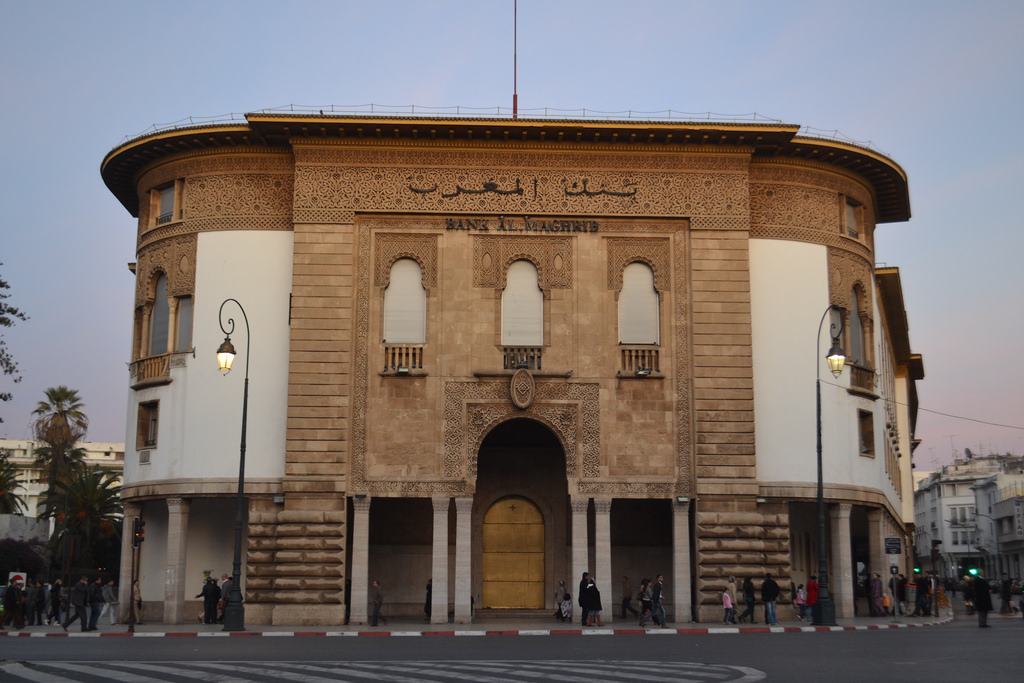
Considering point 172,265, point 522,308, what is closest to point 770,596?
point 522,308

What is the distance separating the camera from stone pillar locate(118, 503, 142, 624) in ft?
107

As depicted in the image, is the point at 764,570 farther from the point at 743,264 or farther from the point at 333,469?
the point at 333,469

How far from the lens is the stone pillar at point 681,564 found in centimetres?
3150

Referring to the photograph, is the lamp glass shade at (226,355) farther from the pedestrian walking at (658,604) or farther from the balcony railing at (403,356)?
the pedestrian walking at (658,604)

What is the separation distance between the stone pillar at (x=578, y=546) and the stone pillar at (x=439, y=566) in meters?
3.57

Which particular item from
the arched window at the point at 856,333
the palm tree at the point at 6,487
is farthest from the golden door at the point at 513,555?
the palm tree at the point at 6,487

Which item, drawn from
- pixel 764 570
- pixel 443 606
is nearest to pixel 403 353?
pixel 443 606

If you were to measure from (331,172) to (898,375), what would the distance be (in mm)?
37383

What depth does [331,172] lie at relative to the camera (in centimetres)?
3291

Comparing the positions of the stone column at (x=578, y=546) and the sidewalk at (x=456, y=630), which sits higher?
the stone column at (x=578, y=546)

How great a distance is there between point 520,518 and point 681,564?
19.7 ft

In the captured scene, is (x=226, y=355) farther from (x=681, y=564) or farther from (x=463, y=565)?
(x=681, y=564)

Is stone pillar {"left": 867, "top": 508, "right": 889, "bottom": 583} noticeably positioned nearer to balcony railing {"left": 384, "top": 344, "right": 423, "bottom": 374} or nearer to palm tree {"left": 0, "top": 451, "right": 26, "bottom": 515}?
balcony railing {"left": 384, "top": 344, "right": 423, "bottom": 374}

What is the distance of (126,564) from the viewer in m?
33.0
